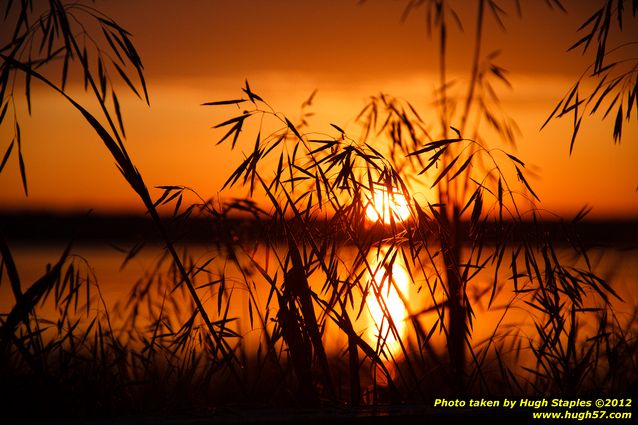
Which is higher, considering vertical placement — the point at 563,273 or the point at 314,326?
the point at 563,273

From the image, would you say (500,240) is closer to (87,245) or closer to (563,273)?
(563,273)

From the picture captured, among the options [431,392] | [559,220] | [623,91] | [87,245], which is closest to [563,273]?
[559,220]

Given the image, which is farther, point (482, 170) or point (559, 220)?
point (482, 170)

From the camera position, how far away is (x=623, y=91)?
2.32m

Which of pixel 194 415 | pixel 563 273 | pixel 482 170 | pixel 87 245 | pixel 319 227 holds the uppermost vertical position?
pixel 87 245

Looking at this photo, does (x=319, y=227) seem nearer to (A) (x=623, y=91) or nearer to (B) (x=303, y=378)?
(B) (x=303, y=378)

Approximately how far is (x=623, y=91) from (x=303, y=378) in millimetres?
1353

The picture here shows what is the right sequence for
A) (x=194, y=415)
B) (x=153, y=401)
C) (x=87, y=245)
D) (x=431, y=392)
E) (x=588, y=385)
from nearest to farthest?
(x=194, y=415) < (x=153, y=401) < (x=431, y=392) < (x=588, y=385) < (x=87, y=245)

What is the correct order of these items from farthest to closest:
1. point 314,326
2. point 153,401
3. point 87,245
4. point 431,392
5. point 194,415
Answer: point 87,245, point 431,392, point 153,401, point 314,326, point 194,415

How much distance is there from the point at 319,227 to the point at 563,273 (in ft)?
2.75

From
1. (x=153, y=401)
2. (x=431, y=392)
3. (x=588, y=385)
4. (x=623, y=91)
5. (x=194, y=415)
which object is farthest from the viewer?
(x=588, y=385)

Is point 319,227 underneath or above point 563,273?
above

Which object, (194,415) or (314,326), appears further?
(314,326)

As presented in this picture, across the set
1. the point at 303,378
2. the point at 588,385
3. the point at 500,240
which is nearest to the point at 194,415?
the point at 303,378
